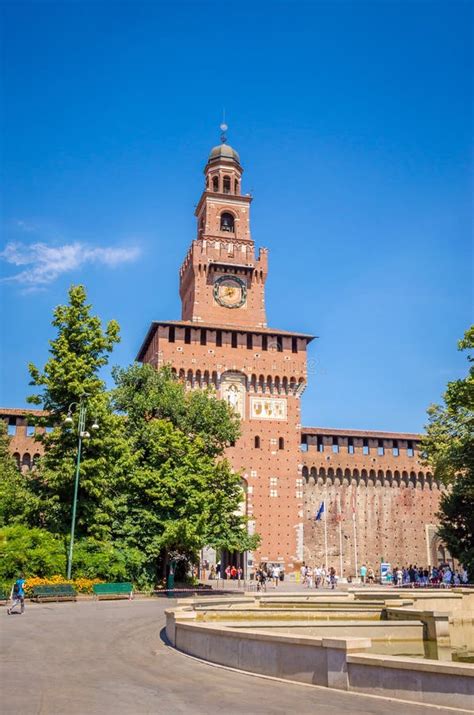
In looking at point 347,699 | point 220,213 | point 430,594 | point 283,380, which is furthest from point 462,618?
point 220,213

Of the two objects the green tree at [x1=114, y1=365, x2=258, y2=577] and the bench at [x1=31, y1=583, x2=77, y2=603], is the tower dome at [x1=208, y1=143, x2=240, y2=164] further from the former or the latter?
the bench at [x1=31, y1=583, x2=77, y2=603]

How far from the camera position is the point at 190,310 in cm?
4947

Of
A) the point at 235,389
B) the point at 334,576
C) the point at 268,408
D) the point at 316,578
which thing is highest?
the point at 235,389

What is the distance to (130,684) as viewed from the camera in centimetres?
946

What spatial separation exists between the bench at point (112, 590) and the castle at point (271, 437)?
60.8 feet

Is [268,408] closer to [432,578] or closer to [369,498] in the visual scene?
[369,498]

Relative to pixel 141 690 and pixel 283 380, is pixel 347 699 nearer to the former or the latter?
pixel 141 690

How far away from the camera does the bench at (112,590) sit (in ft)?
79.7

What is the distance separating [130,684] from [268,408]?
3704 centimetres

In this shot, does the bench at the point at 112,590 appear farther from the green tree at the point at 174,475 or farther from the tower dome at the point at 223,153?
the tower dome at the point at 223,153

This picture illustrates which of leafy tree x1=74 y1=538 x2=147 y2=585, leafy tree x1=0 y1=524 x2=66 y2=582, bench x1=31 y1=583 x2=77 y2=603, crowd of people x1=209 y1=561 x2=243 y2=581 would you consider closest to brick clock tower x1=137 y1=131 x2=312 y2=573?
crowd of people x1=209 y1=561 x2=243 y2=581

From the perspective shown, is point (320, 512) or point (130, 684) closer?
point (130, 684)

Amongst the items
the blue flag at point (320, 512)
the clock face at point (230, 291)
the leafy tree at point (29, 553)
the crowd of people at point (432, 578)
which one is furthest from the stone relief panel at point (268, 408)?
the leafy tree at point (29, 553)

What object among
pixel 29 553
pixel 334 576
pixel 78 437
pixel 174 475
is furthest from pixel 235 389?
pixel 29 553
